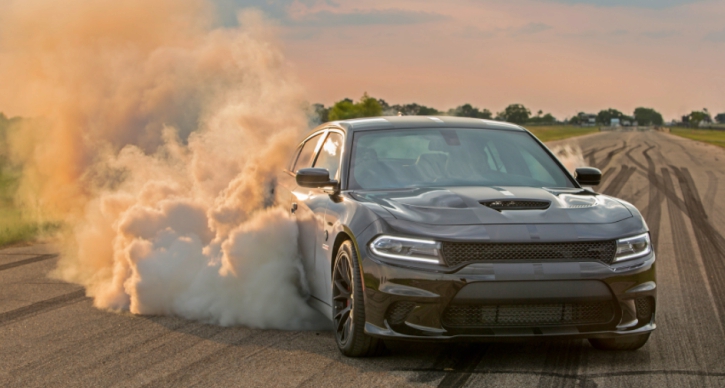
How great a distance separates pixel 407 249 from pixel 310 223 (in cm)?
160

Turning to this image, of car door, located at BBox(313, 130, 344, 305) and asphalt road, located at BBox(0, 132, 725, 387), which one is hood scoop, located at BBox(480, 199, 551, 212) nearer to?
asphalt road, located at BBox(0, 132, 725, 387)

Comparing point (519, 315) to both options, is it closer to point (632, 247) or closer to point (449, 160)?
point (632, 247)

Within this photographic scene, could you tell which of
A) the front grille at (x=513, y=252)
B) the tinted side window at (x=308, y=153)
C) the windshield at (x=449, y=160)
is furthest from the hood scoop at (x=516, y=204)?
the tinted side window at (x=308, y=153)

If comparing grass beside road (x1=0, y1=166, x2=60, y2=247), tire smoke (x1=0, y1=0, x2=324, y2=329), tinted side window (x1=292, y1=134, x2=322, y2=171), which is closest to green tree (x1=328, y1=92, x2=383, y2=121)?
tire smoke (x1=0, y1=0, x2=324, y2=329)

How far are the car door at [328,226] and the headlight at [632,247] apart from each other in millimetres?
1753

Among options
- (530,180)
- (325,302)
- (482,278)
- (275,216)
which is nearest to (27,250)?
(275,216)

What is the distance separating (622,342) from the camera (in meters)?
5.28

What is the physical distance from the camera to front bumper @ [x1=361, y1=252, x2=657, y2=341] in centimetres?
466

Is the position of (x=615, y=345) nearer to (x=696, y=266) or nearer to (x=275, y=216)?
(x=275, y=216)

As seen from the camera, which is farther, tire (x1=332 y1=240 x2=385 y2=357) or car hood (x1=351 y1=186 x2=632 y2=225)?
tire (x1=332 y1=240 x2=385 y2=357)

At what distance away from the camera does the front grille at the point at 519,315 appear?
4.76 meters

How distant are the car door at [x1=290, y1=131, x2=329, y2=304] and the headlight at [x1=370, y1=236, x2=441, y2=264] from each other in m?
1.06

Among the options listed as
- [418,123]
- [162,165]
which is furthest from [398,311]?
[162,165]

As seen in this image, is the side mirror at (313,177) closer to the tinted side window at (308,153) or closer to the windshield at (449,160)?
the windshield at (449,160)
